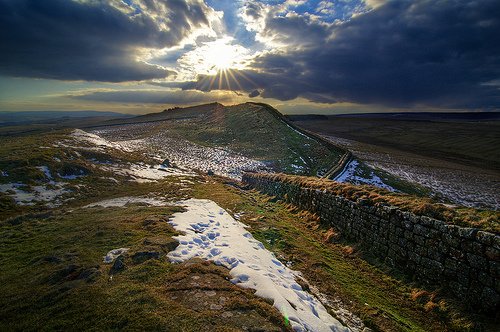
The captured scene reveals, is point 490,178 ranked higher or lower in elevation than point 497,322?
lower

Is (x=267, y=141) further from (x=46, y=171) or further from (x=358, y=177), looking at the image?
(x=46, y=171)

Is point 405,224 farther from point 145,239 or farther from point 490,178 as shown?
point 490,178

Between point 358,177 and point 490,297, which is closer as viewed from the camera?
point 490,297

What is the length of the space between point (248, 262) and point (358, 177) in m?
27.7

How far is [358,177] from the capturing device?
3241cm

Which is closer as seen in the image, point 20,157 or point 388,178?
point 20,157

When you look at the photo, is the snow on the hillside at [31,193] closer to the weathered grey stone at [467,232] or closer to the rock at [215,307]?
the rock at [215,307]

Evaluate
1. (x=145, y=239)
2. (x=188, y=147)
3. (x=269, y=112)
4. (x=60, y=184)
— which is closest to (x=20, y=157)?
(x=60, y=184)

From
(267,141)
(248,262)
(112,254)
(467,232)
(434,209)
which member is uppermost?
(434,209)

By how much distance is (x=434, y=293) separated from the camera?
7.92m

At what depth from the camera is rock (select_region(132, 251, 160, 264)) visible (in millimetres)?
7438

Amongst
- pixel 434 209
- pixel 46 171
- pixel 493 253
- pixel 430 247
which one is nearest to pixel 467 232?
pixel 493 253

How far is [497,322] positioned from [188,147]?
164 feet

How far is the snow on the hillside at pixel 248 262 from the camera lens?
6023 millimetres
